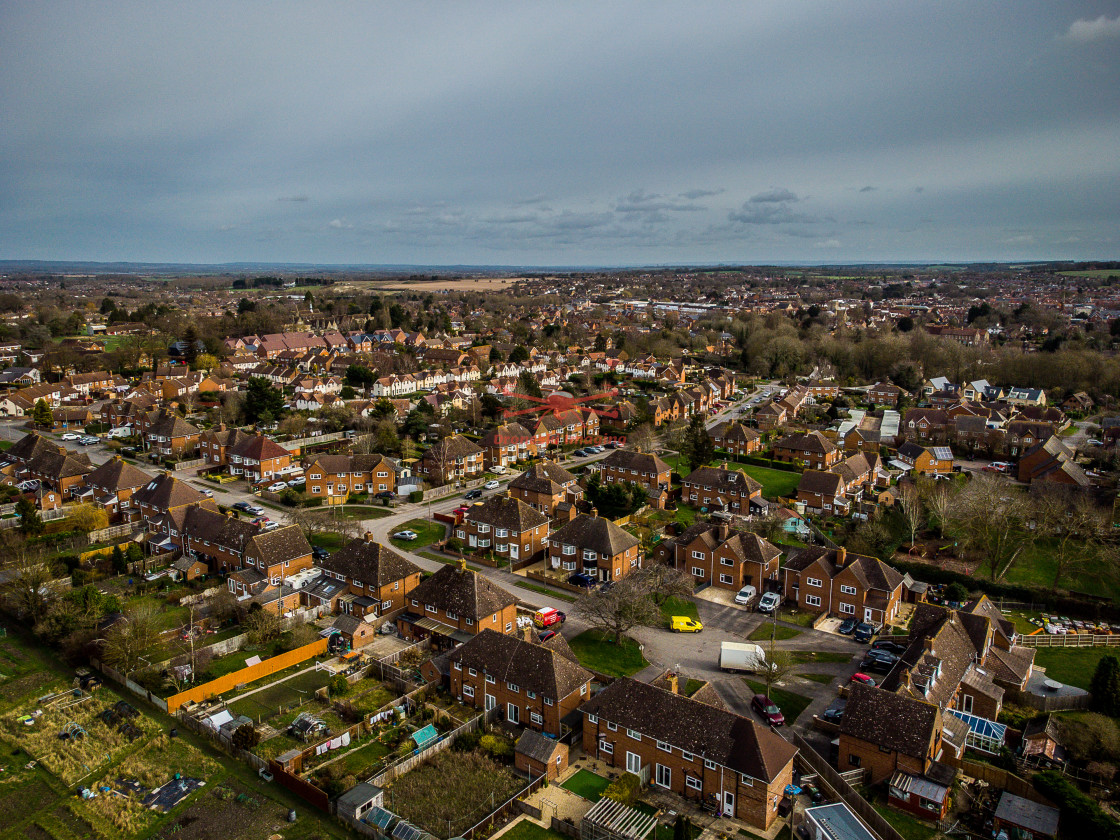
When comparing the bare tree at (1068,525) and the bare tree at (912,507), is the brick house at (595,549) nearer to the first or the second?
the bare tree at (912,507)

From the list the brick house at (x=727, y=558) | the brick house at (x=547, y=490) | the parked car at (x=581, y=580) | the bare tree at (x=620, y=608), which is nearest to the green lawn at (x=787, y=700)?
the bare tree at (x=620, y=608)

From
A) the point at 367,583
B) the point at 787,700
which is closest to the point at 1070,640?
the point at 787,700

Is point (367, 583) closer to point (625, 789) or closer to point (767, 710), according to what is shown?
point (625, 789)

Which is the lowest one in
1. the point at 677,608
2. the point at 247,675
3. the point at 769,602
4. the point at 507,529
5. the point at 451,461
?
the point at 677,608

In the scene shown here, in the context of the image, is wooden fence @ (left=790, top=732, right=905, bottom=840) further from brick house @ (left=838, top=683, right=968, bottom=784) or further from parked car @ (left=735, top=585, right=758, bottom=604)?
parked car @ (left=735, top=585, right=758, bottom=604)

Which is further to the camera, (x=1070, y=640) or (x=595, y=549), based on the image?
(x=595, y=549)

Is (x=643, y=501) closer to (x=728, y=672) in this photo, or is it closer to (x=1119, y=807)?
(x=728, y=672)

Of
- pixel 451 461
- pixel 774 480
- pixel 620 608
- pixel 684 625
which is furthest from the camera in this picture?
pixel 774 480

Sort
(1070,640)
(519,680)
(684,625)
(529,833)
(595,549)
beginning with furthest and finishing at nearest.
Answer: (595,549) < (684,625) < (1070,640) < (519,680) < (529,833)
